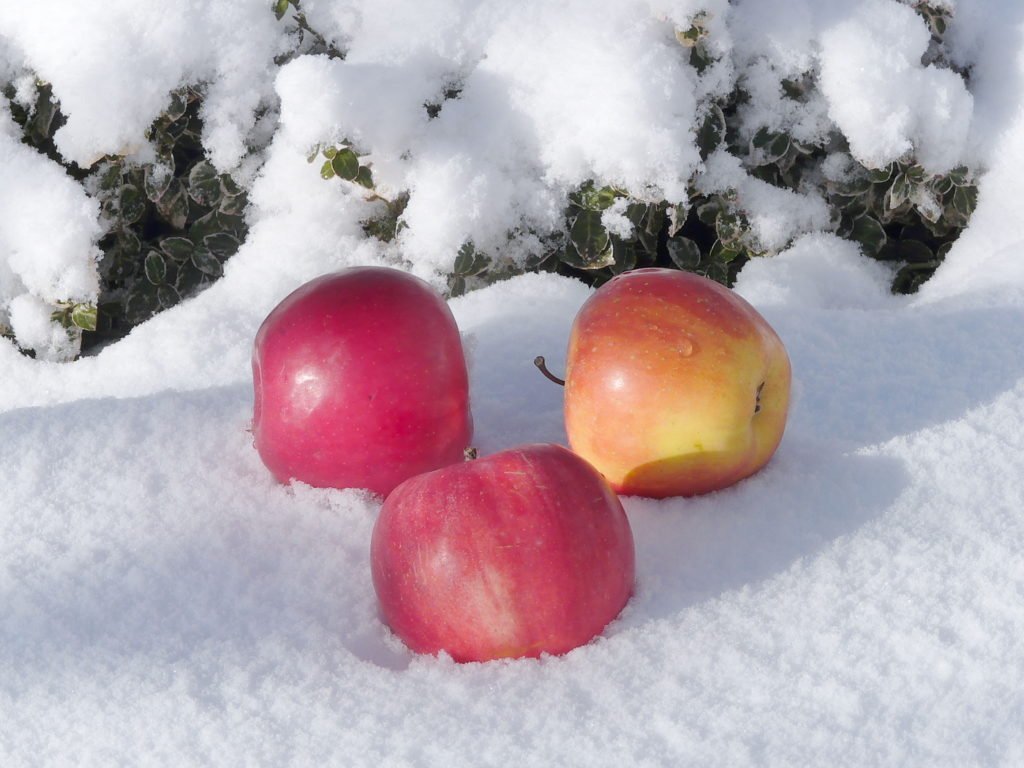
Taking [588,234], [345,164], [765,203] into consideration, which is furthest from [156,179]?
[765,203]

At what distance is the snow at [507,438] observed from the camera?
1009 millimetres

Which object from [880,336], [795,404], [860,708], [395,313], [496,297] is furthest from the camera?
[496,297]

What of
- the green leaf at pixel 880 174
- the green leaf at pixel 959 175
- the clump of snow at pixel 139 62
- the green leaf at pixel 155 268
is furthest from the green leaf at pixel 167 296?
the green leaf at pixel 959 175

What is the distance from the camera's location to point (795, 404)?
1.49 meters

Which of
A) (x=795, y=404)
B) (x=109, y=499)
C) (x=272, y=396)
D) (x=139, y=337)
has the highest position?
(x=795, y=404)

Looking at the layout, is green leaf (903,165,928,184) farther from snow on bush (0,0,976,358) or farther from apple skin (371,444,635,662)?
apple skin (371,444,635,662)

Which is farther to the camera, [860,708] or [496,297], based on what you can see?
[496,297]

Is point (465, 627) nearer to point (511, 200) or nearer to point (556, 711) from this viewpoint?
point (556, 711)

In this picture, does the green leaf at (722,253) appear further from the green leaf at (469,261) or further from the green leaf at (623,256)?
the green leaf at (469,261)

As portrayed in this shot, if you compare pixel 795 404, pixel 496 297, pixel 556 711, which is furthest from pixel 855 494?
pixel 496 297

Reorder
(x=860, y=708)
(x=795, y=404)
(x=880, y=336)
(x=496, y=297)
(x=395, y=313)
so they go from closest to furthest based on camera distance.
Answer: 1. (x=860, y=708)
2. (x=395, y=313)
3. (x=795, y=404)
4. (x=880, y=336)
5. (x=496, y=297)

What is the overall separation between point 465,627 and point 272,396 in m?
0.39

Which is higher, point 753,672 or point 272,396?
point 753,672

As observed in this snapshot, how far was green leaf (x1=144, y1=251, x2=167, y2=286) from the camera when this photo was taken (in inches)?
75.7
